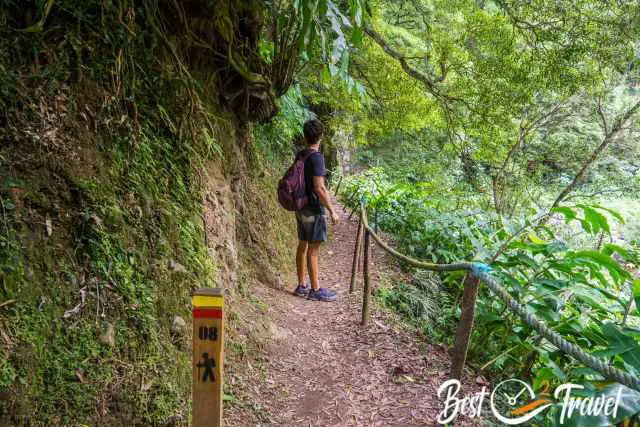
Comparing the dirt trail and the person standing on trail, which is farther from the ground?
the person standing on trail

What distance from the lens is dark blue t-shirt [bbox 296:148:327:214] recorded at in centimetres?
430

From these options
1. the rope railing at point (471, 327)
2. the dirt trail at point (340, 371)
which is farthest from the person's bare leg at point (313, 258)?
the rope railing at point (471, 327)

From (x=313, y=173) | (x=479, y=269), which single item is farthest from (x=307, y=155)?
(x=479, y=269)

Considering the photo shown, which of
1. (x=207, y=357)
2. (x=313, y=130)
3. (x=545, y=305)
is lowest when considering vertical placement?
(x=545, y=305)

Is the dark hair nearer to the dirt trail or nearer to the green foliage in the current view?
the dirt trail

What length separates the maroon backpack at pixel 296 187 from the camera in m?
4.36

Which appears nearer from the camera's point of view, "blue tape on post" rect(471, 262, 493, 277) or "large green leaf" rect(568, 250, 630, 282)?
"blue tape on post" rect(471, 262, 493, 277)

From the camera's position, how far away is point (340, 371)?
349cm

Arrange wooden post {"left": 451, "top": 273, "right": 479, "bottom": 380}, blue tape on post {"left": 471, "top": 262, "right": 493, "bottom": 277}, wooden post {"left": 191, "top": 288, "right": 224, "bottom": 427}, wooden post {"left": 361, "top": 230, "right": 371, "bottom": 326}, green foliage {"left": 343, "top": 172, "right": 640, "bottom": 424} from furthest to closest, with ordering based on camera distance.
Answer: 1. wooden post {"left": 361, "top": 230, "right": 371, "bottom": 326}
2. green foliage {"left": 343, "top": 172, "right": 640, "bottom": 424}
3. wooden post {"left": 451, "top": 273, "right": 479, "bottom": 380}
4. blue tape on post {"left": 471, "top": 262, "right": 493, "bottom": 277}
5. wooden post {"left": 191, "top": 288, "right": 224, "bottom": 427}

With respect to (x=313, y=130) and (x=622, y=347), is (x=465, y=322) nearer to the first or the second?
(x=622, y=347)

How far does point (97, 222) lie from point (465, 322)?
2.21 metres

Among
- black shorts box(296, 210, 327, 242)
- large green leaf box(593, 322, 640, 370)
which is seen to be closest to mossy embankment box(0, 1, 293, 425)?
black shorts box(296, 210, 327, 242)

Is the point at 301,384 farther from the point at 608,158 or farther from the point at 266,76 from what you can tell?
the point at 608,158

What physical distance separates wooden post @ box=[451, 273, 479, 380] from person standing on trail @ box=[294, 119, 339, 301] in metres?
1.95
